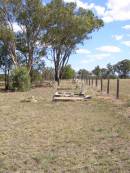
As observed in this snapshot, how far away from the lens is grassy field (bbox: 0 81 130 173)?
24.3 ft

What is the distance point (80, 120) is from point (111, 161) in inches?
241

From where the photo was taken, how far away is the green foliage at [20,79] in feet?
113

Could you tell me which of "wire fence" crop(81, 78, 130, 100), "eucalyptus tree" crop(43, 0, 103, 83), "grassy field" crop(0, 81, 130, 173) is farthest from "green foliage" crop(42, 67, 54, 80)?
"grassy field" crop(0, 81, 130, 173)

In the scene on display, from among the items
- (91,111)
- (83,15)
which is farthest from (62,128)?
(83,15)

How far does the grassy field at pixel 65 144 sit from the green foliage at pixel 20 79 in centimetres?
1990

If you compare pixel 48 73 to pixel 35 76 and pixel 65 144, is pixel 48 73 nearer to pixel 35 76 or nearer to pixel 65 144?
pixel 35 76

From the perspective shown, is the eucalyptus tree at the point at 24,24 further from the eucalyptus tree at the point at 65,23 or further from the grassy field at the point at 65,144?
the grassy field at the point at 65,144

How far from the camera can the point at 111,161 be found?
25.2 ft

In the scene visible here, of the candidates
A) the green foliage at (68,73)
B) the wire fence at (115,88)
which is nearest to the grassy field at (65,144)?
the wire fence at (115,88)

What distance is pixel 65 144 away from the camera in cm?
934

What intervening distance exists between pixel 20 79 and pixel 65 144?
84.1ft

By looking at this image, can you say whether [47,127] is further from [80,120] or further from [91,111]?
[91,111]

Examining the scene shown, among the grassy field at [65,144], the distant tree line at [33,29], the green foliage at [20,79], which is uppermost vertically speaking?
the distant tree line at [33,29]

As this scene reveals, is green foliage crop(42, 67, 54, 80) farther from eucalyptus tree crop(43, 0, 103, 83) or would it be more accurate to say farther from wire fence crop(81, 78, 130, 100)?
wire fence crop(81, 78, 130, 100)
